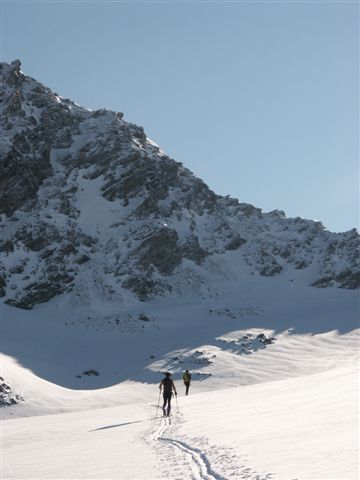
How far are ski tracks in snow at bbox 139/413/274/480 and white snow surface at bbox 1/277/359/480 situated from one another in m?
0.04

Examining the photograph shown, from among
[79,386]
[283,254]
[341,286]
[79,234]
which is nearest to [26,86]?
[79,234]

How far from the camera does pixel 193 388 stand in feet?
130

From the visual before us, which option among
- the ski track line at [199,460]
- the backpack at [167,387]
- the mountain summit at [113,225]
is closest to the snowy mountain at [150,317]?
the ski track line at [199,460]

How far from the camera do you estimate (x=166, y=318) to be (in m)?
66.1

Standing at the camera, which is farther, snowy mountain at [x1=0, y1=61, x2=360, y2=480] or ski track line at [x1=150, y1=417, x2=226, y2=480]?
snowy mountain at [x1=0, y1=61, x2=360, y2=480]

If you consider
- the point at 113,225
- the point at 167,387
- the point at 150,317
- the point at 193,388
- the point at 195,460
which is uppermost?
the point at 113,225

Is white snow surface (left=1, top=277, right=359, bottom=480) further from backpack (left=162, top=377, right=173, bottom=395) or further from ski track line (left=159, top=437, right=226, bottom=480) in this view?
backpack (left=162, top=377, right=173, bottom=395)

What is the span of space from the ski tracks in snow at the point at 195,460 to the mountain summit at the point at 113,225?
5630 cm

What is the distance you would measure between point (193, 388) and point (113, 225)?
46.8m

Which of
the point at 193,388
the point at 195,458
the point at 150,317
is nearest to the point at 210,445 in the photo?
the point at 195,458

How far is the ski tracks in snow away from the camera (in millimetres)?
9508

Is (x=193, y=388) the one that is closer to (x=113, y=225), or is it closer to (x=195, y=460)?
(x=195, y=460)

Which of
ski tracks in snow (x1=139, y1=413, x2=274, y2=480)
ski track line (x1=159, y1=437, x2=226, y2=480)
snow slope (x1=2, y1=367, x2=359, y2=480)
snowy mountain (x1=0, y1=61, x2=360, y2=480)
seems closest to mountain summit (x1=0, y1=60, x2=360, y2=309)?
snowy mountain (x1=0, y1=61, x2=360, y2=480)

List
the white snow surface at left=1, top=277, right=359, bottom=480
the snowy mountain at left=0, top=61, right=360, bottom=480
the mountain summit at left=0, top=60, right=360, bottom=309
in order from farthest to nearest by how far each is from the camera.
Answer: the mountain summit at left=0, top=60, right=360, bottom=309, the snowy mountain at left=0, top=61, right=360, bottom=480, the white snow surface at left=1, top=277, right=359, bottom=480
